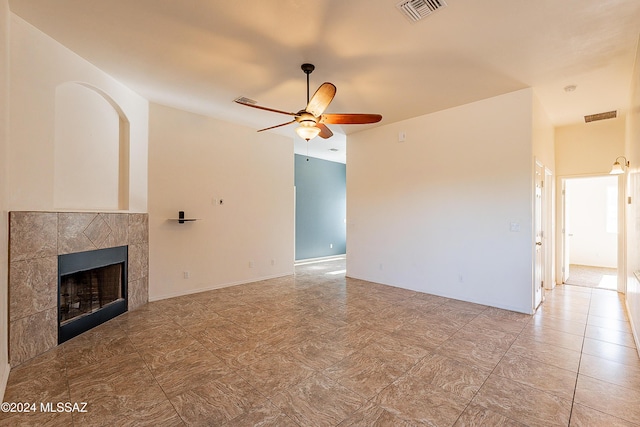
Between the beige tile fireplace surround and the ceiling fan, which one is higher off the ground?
the ceiling fan

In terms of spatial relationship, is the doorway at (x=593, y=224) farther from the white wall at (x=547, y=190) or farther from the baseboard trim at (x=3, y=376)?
the baseboard trim at (x=3, y=376)

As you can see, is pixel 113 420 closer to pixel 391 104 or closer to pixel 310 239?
pixel 391 104

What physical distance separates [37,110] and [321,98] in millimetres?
2825

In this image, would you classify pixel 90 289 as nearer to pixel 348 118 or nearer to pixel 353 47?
pixel 348 118

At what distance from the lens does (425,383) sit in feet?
7.77

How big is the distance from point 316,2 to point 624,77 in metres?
4.16

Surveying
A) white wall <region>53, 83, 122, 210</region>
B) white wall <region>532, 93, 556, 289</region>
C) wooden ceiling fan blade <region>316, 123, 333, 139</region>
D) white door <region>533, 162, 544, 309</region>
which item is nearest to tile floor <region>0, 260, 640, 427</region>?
white door <region>533, 162, 544, 309</region>

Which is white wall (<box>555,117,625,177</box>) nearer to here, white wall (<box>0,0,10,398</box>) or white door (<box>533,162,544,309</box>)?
white door (<box>533,162,544,309</box>)

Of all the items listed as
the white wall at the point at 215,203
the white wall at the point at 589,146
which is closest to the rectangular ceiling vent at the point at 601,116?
the white wall at the point at 589,146

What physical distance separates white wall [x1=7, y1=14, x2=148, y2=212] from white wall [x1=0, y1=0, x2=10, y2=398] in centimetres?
13

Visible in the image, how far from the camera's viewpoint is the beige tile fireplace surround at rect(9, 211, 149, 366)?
265 centimetres

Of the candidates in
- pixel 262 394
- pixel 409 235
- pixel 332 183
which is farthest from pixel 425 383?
pixel 332 183

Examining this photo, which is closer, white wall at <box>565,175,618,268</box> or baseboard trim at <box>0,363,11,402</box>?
baseboard trim at <box>0,363,11,402</box>

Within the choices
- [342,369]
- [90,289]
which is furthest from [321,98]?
[90,289]
